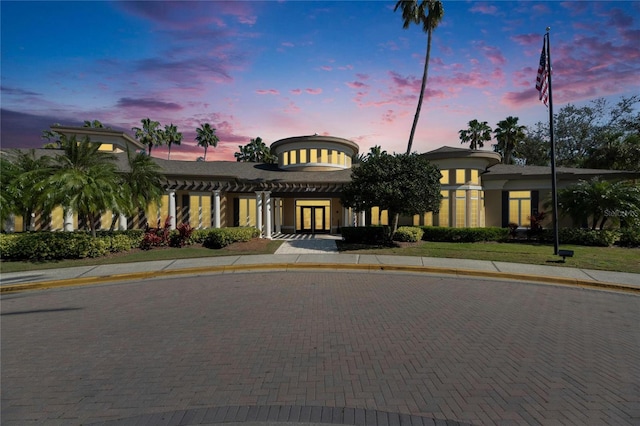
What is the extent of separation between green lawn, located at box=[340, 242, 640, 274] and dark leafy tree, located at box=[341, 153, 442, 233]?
2.25m

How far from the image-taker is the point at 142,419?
3311mm

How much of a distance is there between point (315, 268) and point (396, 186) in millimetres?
6687

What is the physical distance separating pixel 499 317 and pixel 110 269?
41.7 feet

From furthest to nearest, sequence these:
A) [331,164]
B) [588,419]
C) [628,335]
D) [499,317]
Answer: [331,164] < [499,317] < [628,335] < [588,419]

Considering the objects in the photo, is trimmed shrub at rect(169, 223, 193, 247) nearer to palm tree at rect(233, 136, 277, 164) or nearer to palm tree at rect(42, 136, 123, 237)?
palm tree at rect(42, 136, 123, 237)

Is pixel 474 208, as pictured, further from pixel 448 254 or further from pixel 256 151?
pixel 256 151

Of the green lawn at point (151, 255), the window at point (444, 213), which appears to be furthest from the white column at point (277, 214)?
the window at point (444, 213)

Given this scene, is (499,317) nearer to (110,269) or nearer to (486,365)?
(486,365)

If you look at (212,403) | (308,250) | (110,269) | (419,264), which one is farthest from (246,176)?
(212,403)

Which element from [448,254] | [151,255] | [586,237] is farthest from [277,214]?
[586,237]

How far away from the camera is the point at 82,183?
44.1ft

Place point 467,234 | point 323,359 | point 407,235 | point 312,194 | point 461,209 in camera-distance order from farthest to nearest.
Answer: point 312,194
point 461,209
point 467,234
point 407,235
point 323,359

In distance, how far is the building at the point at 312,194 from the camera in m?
21.5

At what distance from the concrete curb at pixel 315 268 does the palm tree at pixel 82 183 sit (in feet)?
15.4
